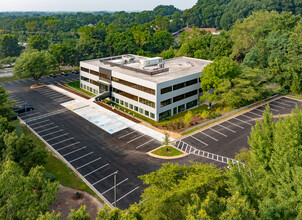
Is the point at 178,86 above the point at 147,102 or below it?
above

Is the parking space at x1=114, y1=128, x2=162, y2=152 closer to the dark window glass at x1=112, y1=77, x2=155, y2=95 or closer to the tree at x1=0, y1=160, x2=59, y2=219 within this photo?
the dark window glass at x1=112, y1=77, x2=155, y2=95

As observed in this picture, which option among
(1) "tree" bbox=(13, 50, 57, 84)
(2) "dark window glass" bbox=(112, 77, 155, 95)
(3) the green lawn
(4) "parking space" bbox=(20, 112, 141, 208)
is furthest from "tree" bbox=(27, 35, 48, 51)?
(3) the green lawn

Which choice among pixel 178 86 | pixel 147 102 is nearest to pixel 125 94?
pixel 147 102

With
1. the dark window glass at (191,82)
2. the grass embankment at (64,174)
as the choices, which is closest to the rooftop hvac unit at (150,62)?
the dark window glass at (191,82)

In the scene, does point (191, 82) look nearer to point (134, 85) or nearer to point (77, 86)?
point (134, 85)

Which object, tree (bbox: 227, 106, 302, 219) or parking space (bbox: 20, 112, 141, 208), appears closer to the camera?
tree (bbox: 227, 106, 302, 219)

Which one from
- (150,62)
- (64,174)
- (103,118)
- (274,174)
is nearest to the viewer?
(274,174)
